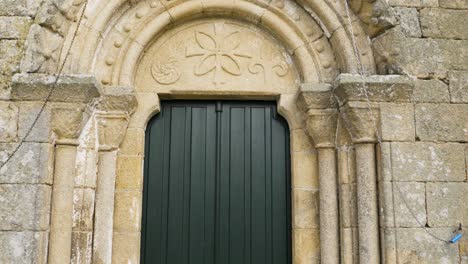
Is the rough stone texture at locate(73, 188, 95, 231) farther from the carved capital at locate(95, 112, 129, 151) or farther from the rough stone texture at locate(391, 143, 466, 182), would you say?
the rough stone texture at locate(391, 143, 466, 182)

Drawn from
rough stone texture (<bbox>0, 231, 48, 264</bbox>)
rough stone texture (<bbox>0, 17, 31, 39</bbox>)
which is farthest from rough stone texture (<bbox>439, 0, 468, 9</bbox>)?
rough stone texture (<bbox>0, 231, 48, 264</bbox>)

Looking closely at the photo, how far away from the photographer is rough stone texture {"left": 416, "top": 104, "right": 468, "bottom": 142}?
12.9 ft

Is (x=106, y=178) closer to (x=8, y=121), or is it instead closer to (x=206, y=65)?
(x=8, y=121)

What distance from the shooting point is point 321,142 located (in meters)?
4.17

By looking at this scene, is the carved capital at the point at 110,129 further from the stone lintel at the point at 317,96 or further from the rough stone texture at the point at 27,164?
the stone lintel at the point at 317,96

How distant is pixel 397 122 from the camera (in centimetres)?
390

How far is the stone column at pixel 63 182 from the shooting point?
3693mm

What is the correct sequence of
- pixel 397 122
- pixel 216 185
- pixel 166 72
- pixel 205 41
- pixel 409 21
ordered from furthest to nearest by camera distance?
pixel 205 41 < pixel 166 72 < pixel 216 185 < pixel 409 21 < pixel 397 122

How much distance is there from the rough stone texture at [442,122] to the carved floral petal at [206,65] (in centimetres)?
183

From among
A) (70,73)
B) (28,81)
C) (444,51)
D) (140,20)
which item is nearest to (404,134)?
(444,51)

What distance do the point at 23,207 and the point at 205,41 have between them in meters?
2.14

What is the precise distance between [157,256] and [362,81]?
7.50 ft

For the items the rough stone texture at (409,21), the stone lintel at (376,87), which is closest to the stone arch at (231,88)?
the stone lintel at (376,87)

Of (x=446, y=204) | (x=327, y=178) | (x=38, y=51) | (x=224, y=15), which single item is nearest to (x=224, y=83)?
(x=224, y=15)
